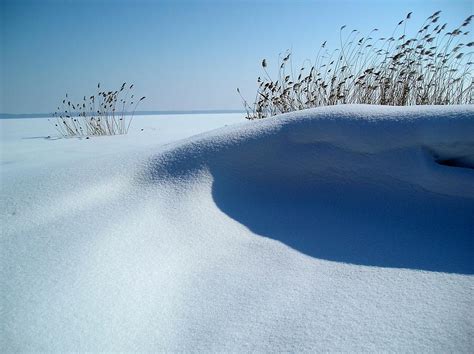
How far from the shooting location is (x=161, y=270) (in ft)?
2.80

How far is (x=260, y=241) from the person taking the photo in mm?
1021

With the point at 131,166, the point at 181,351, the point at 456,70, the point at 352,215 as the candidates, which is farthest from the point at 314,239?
the point at 456,70

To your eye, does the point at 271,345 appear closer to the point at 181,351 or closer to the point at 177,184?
the point at 181,351

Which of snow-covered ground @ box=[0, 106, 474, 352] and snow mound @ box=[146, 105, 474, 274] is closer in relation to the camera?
snow-covered ground @ box=[0, 106, 474, 352]

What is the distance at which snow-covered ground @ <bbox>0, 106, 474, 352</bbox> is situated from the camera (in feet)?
2.19

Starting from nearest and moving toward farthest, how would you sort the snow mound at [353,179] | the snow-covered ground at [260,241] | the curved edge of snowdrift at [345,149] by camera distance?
1. the snow-covered ground at [260,241]
2. the snow mound at [353,179]
3. the curved edge of snowdrift at [345,149]

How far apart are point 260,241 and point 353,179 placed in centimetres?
47

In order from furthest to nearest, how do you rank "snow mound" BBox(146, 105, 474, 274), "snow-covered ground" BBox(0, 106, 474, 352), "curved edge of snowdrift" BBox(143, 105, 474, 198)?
"curved edge of snowdrift" BBox(143, 105, 474, 198), "snow mound" BBox(146, 105, 474, 274), "snow-covered ground" BBox(0, 106, 474, 352)

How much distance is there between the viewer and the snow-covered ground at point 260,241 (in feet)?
2.19

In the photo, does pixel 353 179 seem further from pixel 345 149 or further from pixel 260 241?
pixel 260 241

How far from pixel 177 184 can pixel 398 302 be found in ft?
2.80

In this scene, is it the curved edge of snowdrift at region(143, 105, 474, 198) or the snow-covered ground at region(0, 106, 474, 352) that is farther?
the curved edge of snowdrift at region(143, 105, 474, 198)

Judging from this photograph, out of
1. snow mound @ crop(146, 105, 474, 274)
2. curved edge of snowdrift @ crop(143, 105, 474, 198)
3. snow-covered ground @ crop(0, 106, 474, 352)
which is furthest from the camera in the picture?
curved edge of snowdrift @ crop(143, 105, 474, 198)

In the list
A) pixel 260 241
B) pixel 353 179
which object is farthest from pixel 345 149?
pixel 260 241
